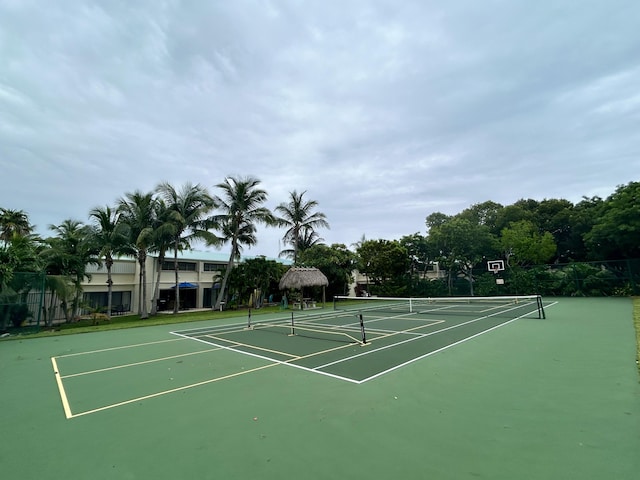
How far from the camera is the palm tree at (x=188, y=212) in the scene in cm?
2139

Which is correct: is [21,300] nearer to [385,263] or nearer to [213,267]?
[213,267]

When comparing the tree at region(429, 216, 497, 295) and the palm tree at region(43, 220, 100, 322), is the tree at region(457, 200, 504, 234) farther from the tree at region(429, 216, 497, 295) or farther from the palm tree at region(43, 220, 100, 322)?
the palm tree at region(43, 220, 100, 322)

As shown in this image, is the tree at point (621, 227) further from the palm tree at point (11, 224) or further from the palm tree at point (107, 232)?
the palm tree at point (11, 224)

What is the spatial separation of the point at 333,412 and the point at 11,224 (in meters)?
30.2

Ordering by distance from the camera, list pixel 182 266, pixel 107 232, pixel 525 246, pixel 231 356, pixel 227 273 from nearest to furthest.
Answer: pixel 231 356, pixel 107 232, pixel 227 273, pixel 182 266, pixel 525 246

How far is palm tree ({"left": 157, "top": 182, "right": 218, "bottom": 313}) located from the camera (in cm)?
2139

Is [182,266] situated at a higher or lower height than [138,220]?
lower

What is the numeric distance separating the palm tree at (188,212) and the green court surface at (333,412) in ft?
43.8

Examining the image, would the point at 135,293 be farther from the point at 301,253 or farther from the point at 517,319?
the point at 517,319

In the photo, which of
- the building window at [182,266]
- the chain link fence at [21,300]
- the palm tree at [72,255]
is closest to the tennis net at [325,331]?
the chain link fence at [21,300]

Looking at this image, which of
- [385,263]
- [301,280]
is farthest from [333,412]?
[385,263]

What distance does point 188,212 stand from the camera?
2214 cm

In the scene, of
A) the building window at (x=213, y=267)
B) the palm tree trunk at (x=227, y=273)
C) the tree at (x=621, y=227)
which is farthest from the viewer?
the building window at (x=213, y=267)

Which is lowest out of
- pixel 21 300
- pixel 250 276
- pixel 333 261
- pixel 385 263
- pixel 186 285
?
pixel 21 300
